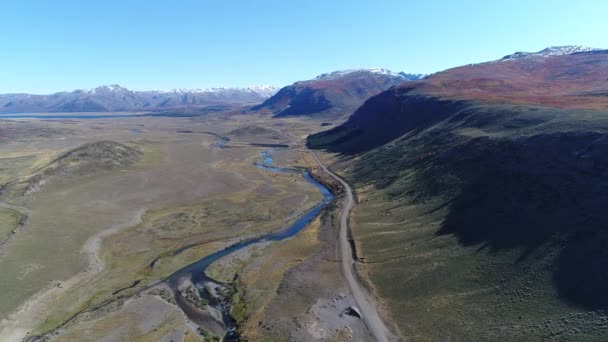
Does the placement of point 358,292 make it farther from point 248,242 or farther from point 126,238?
point 126,238

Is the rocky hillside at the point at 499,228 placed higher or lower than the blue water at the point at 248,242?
higher

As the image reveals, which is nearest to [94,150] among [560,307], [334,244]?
[334,244]

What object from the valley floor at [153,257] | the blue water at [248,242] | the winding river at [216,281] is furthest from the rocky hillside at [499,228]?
the winding river at [216,281]

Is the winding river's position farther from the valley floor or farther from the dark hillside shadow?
the dark hillside shadow

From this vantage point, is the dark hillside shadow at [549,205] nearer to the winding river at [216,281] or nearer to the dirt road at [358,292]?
the dirt road at [358,292]

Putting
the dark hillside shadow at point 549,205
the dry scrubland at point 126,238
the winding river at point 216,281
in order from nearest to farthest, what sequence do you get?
the dark hillside shadow at point 549,205 → the winding river at point 216,281 → the dry scrubland at point 126,238

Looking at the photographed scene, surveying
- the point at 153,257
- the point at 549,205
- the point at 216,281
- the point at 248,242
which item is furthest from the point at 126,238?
the point at 549,205

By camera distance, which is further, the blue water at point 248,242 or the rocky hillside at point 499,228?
the blue water at point 248,242

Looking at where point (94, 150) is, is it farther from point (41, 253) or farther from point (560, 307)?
point (560, 307)
